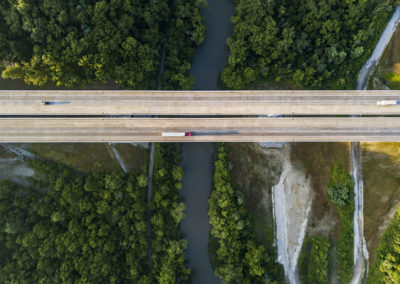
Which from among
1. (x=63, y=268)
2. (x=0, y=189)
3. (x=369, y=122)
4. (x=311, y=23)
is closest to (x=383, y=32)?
(x=311, y=23)

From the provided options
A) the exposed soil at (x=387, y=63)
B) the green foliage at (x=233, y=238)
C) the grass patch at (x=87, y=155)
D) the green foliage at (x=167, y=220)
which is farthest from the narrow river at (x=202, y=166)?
the exposed soil at (x=387, y=63)

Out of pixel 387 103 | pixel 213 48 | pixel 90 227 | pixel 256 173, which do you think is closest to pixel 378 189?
pixel 387 103

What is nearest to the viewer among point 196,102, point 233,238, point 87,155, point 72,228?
point 72,228

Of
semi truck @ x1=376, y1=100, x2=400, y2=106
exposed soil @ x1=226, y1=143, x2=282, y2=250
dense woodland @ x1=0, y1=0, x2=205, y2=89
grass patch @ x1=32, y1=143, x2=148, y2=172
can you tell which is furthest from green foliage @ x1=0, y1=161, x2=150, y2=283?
semi truck @ x1=376, y1=100, x2=400, y2=106

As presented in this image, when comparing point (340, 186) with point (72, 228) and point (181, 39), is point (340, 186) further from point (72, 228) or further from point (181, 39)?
point (72, 228)

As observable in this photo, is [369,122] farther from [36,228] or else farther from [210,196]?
[36,228]

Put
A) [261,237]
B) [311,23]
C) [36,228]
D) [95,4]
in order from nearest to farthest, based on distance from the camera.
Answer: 1. [95,4]
2. [36,228]
3. [311,23]
4. [261,237]
